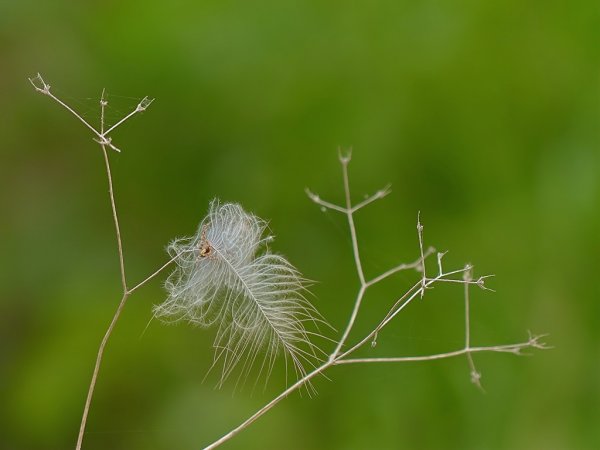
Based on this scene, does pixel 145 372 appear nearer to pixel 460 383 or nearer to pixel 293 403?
pixel 293 403

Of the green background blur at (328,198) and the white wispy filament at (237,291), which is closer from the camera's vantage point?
the white wispy filament at (237,291)

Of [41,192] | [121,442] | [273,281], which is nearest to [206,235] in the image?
[273,281]

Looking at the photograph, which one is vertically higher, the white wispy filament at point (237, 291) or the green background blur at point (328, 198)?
the green background blur at point (328, 198)

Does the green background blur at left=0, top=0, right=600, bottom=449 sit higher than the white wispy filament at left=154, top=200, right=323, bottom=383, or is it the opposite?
the green background blur at left=0, top=0, right=600, bottom=449

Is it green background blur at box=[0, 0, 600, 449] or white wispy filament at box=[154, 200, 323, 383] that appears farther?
green background blur at box=[0, 0, 600, 449]
